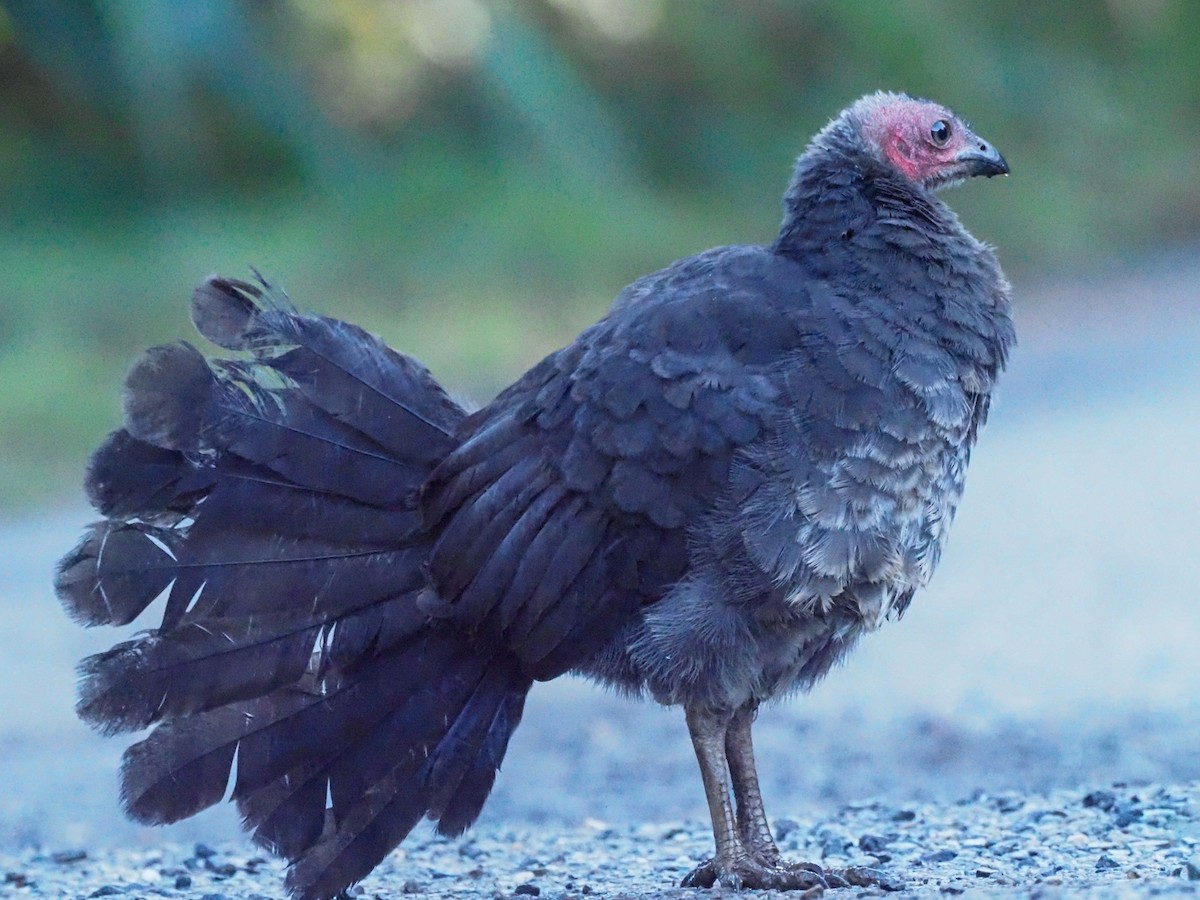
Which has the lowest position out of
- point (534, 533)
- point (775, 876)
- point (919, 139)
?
point (775, 876)

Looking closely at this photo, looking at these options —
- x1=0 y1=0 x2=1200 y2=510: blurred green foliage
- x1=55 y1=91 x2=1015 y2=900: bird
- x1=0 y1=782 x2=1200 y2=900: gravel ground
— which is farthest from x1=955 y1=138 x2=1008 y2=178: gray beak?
x1=0 y1=0 x2=1200 y2=510: blurred green foliage

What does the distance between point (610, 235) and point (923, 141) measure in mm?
10374

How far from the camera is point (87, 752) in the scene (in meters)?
7.40

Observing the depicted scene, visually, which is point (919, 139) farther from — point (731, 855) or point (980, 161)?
point (731, 855)

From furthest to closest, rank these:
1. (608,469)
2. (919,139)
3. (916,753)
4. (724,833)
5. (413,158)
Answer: (413,158) → (916,753) → (919,139) → (724,833) → (608,469)

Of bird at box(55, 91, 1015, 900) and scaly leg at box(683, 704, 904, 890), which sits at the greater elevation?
bird at box(55, 91, 1015, 900)

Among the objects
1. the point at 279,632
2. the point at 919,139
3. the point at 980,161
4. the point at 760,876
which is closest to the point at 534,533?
the point at 279,632

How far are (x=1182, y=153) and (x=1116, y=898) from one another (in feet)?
61.1

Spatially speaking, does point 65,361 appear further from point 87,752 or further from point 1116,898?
point 1116,898

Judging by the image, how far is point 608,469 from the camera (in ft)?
13.9

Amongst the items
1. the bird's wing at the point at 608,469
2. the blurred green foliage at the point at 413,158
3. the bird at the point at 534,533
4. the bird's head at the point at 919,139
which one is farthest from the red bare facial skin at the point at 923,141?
the blurred green foliage at the point at 413,158

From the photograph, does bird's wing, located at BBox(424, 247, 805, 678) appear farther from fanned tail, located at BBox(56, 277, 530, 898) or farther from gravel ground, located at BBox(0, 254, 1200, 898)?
gravel ground, located at BBox(0, 254, 1200, 898)

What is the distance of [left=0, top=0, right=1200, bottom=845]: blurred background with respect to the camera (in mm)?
7715

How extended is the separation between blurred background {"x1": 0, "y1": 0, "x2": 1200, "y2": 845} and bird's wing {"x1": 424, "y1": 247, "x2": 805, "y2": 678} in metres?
2.37
